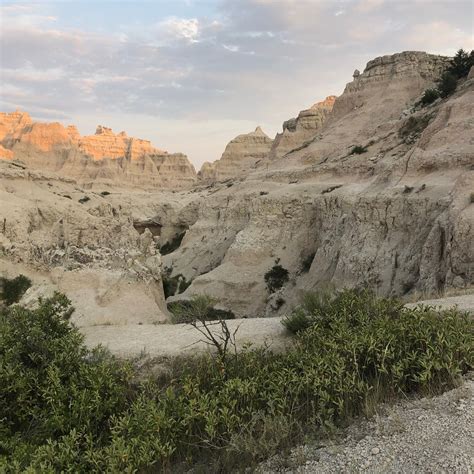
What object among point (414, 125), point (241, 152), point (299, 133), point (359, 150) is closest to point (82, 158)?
point (241, 152)

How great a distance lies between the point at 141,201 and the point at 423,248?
162ft

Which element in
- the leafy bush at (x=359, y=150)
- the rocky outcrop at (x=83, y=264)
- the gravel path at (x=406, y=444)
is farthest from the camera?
the leafy bush at (x=359, y=150)

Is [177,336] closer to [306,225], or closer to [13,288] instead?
[13,288]

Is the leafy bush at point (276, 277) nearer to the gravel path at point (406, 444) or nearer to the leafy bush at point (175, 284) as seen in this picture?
the leafy bush at point (175, 284)

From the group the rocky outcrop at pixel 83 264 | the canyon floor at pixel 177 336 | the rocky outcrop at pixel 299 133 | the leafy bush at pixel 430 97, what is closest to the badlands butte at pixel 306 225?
the rocky outcrop at pixel 83 264

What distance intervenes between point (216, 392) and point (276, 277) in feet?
63.3

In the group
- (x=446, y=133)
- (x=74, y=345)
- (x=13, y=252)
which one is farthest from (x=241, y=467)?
(x=446, y=133)

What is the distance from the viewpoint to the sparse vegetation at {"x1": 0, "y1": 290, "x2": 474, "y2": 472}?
447 centimetres

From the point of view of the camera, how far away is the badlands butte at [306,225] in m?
14.3

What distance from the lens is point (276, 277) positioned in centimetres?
2495

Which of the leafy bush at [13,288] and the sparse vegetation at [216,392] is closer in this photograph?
the sparse vegetation at [216,392]

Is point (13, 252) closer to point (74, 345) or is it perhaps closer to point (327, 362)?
point (74, 345)

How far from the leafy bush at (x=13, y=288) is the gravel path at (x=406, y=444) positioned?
12.7 meters

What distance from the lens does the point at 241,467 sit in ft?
13.9
